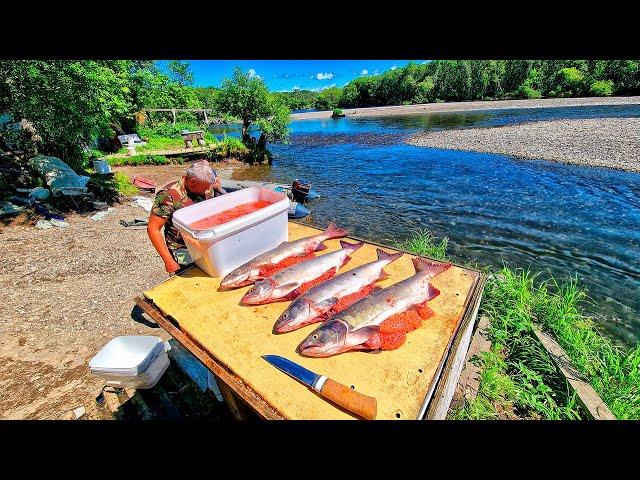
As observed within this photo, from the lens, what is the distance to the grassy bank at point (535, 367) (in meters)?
3.45

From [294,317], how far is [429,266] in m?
1.52

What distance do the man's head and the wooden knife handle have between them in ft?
9.66

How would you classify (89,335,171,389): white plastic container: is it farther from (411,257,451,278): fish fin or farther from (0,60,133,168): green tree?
(0,60,133,168): green tree

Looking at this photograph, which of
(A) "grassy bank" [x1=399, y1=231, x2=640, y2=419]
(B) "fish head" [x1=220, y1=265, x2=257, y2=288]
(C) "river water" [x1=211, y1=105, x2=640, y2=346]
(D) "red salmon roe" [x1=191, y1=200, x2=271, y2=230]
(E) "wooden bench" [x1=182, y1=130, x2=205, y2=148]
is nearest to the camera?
(B) "fish head" [x1=220, y1=265, x2=257, y2=288]

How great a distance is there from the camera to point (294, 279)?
2.58m

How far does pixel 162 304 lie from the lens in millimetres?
2484

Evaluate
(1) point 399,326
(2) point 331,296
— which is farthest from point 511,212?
(2) point 331,296

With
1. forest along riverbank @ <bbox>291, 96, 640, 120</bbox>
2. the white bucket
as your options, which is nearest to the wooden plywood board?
the white bucket

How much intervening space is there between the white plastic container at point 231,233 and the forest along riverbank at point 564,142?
22.1 metres

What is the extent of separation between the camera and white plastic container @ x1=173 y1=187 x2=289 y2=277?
2.47 m
